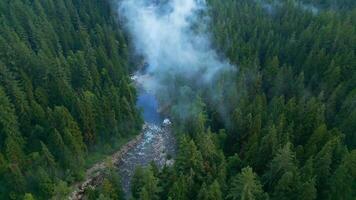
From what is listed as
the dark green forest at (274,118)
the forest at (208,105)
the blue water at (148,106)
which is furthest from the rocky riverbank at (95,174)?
the dark green forest at (274,118)


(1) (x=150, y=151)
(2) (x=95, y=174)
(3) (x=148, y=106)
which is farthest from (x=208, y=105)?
(2) (x=95, y=174)

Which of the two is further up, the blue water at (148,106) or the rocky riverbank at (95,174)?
the blue water at (148,106)

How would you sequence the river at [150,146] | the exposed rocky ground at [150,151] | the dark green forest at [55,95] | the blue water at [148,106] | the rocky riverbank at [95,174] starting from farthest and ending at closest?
the blue water at [148,106] → the river at [150,146] → the exposed rocky ground at [150,151] → the rocky riverbank at [95,174] → the dark green forest at [55,95]

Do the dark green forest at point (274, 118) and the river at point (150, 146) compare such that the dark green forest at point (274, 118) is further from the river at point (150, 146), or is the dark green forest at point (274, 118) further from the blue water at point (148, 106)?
the blue water at point (148, 106)

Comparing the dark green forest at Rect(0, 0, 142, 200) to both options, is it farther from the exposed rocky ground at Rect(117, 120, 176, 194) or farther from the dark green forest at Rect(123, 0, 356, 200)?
the dark green forest at Rect(123, 0, 356, 200)

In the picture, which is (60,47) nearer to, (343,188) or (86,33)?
(86,33)

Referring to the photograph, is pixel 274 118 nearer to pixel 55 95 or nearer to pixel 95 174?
pixel 95 174

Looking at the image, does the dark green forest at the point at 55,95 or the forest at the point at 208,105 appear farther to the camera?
the dark green forest at the point at 55,95
